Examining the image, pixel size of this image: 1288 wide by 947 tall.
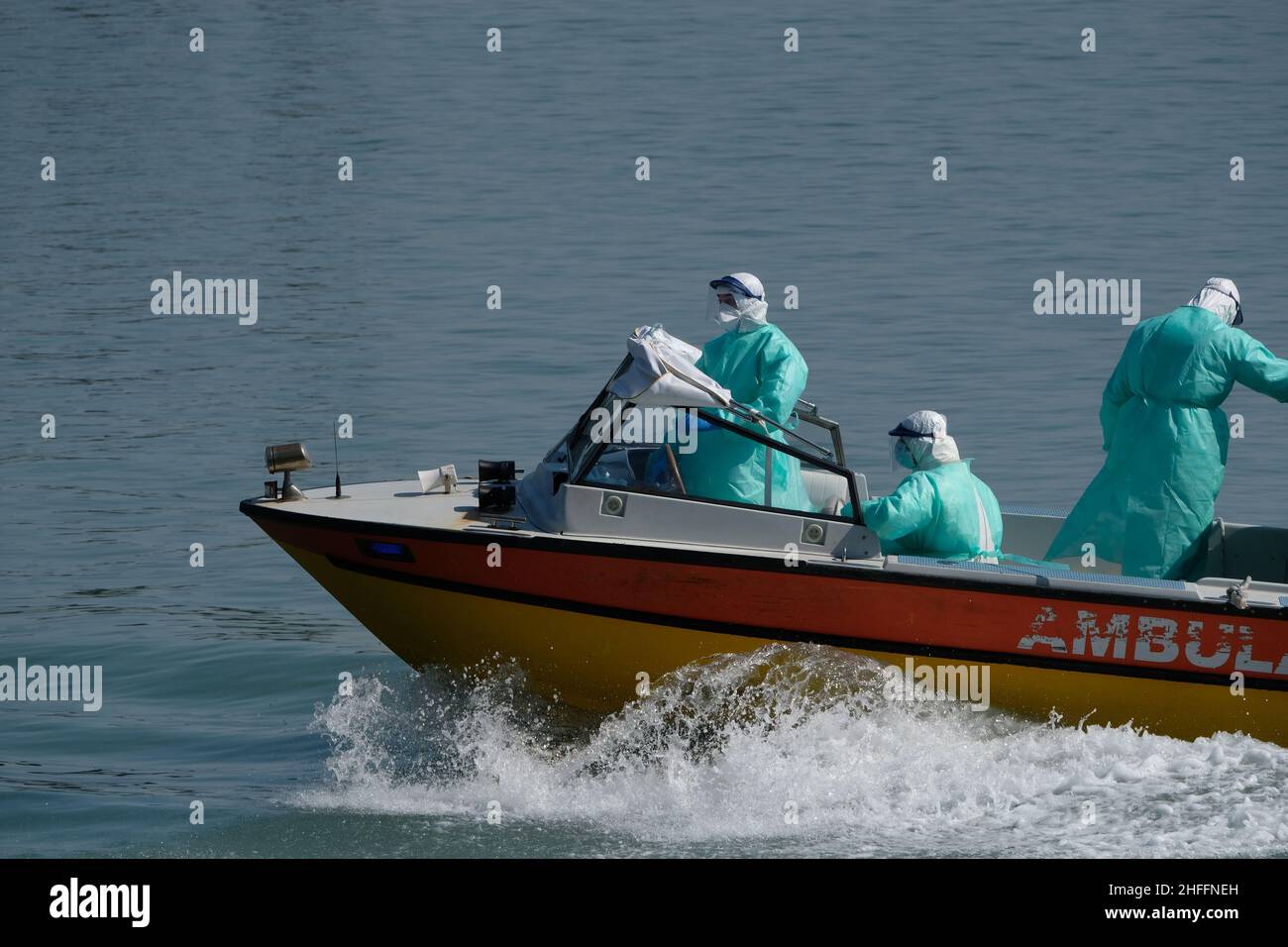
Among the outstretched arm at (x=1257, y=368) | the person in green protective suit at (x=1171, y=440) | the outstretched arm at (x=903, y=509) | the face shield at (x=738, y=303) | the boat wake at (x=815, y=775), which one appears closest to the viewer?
the boat wake at (x=815, y=775)

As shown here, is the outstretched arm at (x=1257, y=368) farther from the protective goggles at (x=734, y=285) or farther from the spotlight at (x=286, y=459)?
the spotlight at (x=286, y=459)

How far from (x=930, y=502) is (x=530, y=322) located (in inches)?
379

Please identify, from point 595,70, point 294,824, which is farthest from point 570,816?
point 595,70

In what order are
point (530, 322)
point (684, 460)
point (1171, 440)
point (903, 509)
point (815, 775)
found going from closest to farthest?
point (903, 509) < point (815, 775) < point (1171, 440) < point (684, 460) < point (530, 322)

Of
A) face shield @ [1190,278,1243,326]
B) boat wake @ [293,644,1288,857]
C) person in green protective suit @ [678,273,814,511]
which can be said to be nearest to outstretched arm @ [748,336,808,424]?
person in green protective suit @ [678,273,814,511]

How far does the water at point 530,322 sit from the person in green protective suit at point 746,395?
30.0 inches

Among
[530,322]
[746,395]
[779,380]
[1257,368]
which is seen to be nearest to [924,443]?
[779,380]

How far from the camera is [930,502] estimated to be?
285 inches

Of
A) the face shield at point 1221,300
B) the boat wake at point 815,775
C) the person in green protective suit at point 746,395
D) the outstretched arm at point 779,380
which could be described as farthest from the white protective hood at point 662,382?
the face shield at point 1221,300

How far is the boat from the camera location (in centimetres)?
705

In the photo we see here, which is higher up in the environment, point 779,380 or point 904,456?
point 779,380

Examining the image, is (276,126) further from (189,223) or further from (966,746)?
(966,746)

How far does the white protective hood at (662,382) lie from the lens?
7344 millimetres

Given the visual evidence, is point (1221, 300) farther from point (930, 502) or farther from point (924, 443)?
point (930, 502)
